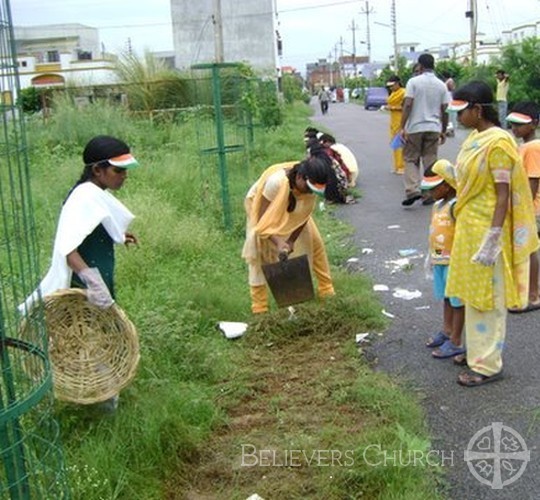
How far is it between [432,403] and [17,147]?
2785mm

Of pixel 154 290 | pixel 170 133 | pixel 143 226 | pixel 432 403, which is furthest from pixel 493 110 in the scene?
pixel 170 133

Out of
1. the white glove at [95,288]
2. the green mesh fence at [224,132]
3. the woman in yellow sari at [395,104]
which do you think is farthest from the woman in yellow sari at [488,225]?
the woman in yellow sari at [395,104]

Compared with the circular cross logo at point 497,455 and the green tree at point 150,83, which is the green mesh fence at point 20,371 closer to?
the circular cross logo at point 497,455

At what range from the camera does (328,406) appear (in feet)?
14.0

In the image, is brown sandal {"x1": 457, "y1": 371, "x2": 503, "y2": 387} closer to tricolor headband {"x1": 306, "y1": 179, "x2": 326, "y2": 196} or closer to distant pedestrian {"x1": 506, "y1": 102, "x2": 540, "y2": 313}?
distant pedestrian {"x1": 506, "y1": 102, "x2": 540, "y2": 313}

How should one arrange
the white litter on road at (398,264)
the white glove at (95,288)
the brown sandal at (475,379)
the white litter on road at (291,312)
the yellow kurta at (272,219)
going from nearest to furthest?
the white glove at (95,288), the brown sandal at (475,379), the yellow kurta at (272,219), the white litter on road at (291,312), the white litter on road at (398,264)

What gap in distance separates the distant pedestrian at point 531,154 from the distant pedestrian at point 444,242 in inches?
38.9

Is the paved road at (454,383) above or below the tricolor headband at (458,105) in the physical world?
below

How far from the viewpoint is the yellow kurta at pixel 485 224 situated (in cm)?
413

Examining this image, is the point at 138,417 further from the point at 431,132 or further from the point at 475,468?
the point at 431,132

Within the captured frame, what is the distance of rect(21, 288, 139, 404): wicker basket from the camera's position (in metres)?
3.87

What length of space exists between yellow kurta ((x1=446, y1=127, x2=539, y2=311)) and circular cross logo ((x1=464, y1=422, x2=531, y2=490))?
734mm

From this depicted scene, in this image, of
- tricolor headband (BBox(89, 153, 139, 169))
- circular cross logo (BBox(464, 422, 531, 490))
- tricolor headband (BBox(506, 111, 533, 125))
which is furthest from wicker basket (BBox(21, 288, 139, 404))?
tricolor headband (BBox(506, 111, 533, 125))

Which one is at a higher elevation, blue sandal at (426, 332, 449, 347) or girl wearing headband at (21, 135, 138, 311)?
girl wearing headband at (21, 135, 138, 311)
